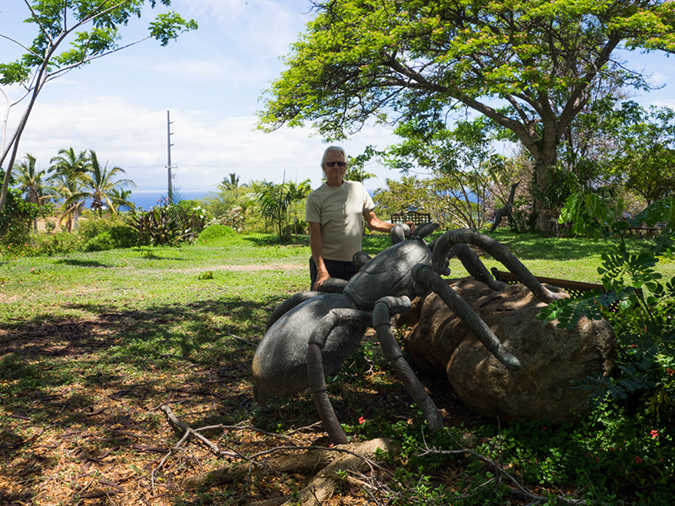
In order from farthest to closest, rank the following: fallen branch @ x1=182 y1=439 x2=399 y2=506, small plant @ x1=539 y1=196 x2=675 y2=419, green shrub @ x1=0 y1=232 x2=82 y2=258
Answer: green shrub @ x1=0 y1=232 x2=82 y2=258 → fallen branch @ x1=182 y1=439 x2=399 y2=506 → small plant @ x1=539 y1=196 x2=675 y2=419

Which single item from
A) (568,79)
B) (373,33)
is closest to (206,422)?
(373,33)

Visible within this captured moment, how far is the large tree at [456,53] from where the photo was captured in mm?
14930

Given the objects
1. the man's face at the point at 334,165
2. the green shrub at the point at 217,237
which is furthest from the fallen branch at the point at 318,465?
the green shrub at the point at 217,237

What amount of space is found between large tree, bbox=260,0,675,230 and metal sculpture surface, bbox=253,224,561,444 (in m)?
13.3

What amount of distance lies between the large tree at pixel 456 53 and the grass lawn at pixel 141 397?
1096cm

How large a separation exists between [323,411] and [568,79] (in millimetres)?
16519

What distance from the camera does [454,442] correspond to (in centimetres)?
303

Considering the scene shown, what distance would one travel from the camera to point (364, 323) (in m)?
3.10

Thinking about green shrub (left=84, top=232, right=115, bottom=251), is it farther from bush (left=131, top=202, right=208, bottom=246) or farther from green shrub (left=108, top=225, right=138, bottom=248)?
bush (left=131, top=202, right=208, bottom=246)

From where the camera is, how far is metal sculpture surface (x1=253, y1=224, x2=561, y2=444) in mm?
A: 2979

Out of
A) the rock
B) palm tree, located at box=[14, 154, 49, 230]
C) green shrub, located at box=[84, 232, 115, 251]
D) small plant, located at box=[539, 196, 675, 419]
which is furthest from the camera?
palm tree, located at box=[14, 154, 49, 230]

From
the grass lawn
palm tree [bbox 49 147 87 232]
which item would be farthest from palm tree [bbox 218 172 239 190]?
the grass lawn

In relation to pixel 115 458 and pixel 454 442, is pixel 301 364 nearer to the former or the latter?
pixel 454 442

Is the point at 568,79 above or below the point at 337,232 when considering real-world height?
above
